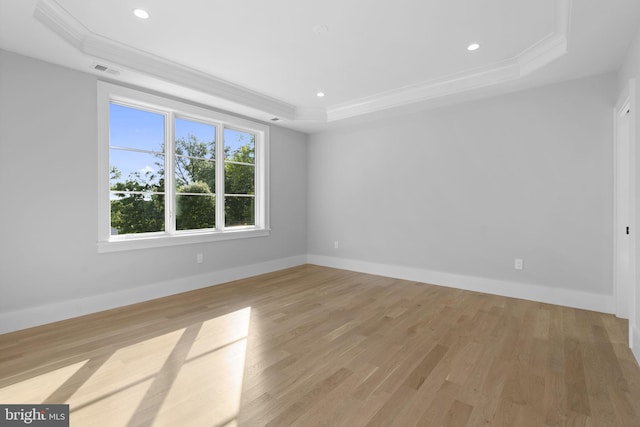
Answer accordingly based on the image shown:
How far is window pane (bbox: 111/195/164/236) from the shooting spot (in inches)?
140

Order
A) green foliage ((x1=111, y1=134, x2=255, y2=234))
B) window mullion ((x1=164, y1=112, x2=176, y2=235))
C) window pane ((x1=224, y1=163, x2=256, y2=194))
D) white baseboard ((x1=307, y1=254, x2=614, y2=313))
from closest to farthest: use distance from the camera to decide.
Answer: white baseboard ((x1=307, y1=254, x2=614, y2=313))
green foliage ((x1=111, y1=134, x2=255, y2=234))
window mullion ((x1=164, y1=112, x2=176, y2=235))
window pane ((x1=224, y1=163, x2=256, y2=194))

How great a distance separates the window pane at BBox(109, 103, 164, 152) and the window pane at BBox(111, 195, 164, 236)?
62 centimetres

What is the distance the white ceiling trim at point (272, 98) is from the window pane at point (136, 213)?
4.79 ft

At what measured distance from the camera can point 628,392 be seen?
6.15 ft

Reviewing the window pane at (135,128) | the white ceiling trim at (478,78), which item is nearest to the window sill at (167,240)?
the window pane at (135,128)

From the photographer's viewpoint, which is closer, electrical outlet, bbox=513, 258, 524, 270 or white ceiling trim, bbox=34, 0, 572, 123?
white ceiling trim, bbox=34, 0, 572, 123

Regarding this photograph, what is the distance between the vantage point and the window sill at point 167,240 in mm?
3406

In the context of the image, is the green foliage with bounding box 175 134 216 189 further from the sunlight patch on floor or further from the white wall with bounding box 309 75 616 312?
the sunlight patch on floor

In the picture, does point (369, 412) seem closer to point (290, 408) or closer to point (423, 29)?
point (290, 408)

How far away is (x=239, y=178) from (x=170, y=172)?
46.0 inches

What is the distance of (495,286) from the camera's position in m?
3.95

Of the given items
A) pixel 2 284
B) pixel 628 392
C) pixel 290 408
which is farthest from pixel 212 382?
pixel 628 392

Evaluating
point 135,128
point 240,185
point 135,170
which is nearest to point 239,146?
point 240,185

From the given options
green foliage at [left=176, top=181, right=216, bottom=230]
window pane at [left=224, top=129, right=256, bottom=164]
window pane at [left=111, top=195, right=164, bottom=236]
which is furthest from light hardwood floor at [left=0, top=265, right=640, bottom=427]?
window pane at [left=224, top=129, right=256, bottom=164]
